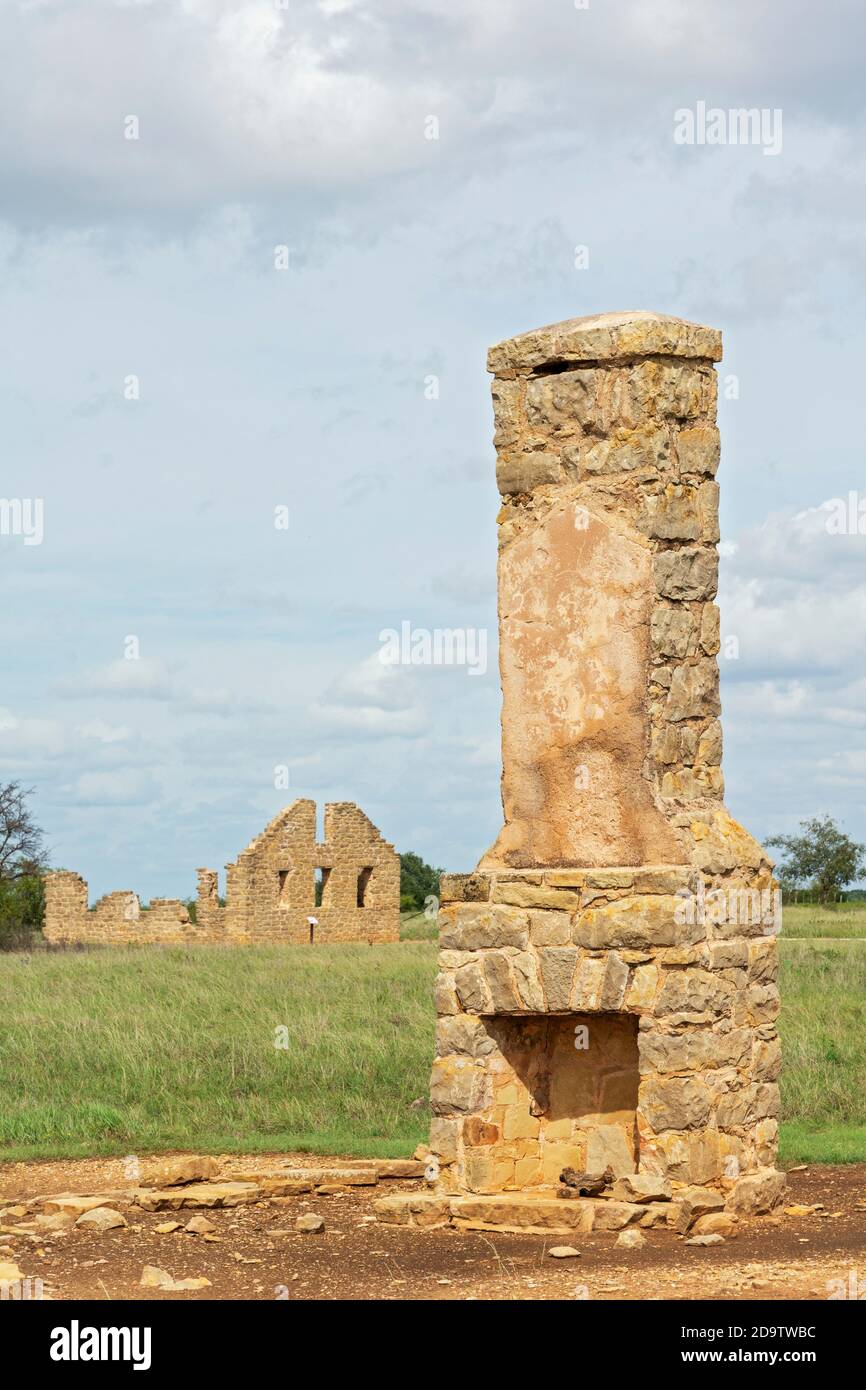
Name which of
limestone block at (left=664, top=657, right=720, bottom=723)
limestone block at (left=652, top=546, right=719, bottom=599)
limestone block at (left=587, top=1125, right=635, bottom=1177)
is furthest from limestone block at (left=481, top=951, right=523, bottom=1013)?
limestone block at (left=652, top=546, right=719, bottom=599)

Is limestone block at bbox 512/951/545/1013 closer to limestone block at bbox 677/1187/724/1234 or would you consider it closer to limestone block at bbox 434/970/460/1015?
limestone block at bbox 434/970/460/1015

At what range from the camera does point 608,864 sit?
8.95 meters

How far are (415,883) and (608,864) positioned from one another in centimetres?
4114

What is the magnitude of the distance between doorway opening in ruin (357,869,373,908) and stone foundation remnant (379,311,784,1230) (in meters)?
27.3

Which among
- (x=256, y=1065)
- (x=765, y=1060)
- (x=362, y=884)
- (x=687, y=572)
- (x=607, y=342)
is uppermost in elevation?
(x=607, y=342)

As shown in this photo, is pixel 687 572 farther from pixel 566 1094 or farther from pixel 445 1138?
pixel 445 1138

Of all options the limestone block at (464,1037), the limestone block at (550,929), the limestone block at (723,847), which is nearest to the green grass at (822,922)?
the limestone block at (723,847)

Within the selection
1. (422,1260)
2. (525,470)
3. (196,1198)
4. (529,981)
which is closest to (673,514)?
(525,470)

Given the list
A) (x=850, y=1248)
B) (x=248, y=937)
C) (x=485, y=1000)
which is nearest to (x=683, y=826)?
(x=485, y=1000)

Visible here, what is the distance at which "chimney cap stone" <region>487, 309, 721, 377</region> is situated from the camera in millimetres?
9039

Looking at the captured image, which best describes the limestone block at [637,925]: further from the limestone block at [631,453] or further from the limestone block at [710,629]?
the limestone block at [631,453]

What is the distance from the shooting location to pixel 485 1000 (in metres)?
8.97

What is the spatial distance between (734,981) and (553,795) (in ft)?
4.34

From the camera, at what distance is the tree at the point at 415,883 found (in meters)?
46.8
